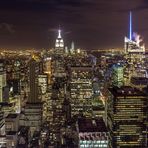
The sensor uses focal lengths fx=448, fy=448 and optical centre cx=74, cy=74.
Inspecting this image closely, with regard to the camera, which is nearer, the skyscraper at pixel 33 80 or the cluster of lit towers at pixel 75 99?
the cluster of lit towers at pixel 75 99

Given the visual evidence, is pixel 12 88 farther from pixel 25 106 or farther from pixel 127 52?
pixel 127 52

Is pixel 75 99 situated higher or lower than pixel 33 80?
lower

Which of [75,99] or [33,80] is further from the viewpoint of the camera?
[33,80]

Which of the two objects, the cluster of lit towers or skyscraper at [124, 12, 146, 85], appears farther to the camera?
skyscraper at [124, 12, 146, 85]

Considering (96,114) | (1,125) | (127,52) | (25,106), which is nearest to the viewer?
(1,125)

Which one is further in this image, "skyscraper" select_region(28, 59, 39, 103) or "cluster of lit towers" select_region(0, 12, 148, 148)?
"skyscraper" select_region(28, 59, 39, 103)

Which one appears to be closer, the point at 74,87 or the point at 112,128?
the point at 112,128

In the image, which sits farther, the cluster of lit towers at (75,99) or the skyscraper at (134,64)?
the skyscraper at (134,64)

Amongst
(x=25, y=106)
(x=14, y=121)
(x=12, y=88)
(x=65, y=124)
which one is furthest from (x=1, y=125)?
(x=12, y=88)
